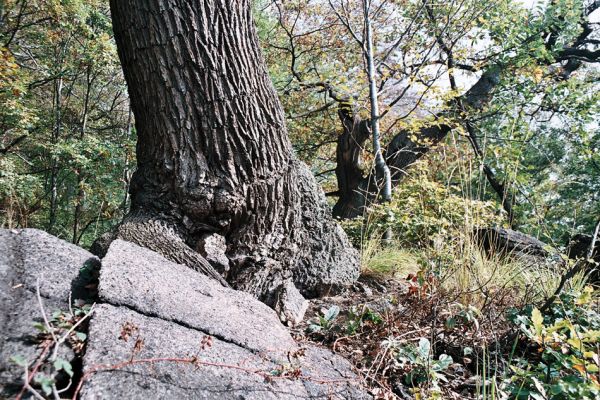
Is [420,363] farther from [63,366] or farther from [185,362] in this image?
[63,366]

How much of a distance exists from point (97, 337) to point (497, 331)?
1797 mm

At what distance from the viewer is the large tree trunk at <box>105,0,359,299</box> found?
2006 mm

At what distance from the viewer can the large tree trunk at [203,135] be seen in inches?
79.0

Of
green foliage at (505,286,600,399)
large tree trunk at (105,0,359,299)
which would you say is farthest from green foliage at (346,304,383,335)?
green foliage at (505,286,600,399)

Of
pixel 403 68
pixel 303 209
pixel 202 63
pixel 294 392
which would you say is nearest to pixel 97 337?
pixel 294 392

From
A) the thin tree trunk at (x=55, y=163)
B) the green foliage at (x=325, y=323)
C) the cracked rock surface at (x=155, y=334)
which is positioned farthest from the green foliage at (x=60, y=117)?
the green foliage at (x=325, y=323)

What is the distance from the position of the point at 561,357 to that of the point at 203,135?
1762mm

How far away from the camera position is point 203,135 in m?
2.07

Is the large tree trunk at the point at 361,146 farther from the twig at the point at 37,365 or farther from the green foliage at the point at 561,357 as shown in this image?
the twig at the point at 37,365

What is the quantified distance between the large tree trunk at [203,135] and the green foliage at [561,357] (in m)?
1.30

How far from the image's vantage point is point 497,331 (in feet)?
6.75

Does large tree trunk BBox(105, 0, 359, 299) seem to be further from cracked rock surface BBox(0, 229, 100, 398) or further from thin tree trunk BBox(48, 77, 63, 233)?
thin tree trunk BBox(48, 77, 63, 233)

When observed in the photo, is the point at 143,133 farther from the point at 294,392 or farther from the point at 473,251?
the point at 473,251

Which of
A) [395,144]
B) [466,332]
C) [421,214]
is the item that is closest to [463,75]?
[395,144]
